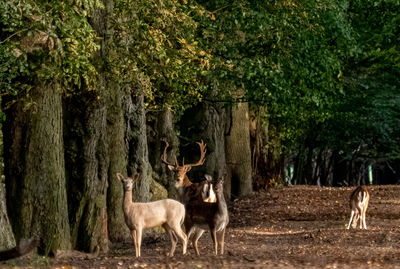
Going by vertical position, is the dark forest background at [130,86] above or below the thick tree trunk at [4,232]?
above

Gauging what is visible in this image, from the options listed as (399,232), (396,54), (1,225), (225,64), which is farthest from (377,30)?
(1,225)

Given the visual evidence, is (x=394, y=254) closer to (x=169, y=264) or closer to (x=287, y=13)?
(x=169, y=264)

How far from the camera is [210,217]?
44.8 ft

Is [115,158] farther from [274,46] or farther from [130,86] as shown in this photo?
[274,46]

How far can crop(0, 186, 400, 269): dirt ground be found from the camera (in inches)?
437

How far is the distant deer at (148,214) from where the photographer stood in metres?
13.4

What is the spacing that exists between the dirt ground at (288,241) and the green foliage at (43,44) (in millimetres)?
2878

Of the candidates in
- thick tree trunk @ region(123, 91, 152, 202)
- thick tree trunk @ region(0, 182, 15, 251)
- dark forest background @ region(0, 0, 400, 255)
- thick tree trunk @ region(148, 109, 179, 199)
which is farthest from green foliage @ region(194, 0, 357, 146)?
thick tree trunk @ region(0, 182, 15, 251)

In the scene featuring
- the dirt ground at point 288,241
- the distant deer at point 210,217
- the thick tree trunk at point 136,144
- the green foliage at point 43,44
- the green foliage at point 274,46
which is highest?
the green foliage at point 274,46

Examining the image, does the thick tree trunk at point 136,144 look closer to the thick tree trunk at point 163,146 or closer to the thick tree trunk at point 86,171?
the thick tree trunk at point 86,171

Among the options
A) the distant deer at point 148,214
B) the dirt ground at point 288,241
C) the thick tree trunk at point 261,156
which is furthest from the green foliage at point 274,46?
the thick tree trunk at point 261,156

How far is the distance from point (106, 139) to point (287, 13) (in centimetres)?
799

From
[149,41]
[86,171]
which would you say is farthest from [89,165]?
[149,41]

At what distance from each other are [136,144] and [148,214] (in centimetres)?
448
